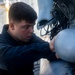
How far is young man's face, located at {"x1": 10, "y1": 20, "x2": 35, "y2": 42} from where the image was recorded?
0.90 metres

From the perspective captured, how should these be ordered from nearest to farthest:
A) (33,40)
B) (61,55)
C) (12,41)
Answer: (61,55)
(12,41)
(33,40)

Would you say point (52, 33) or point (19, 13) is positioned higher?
point (19, 13)

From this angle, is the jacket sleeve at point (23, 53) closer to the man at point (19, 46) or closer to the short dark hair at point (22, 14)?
the man at point (19, 46)

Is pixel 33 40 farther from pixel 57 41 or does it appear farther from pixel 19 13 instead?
pixel 57 41

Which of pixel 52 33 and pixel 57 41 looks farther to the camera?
pixel 52 33

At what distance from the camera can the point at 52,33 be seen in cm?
109

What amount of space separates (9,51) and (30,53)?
74 millimetres

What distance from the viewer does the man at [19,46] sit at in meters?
0.84

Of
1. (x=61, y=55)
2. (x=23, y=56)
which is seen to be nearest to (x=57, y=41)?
(x=61, y=55)

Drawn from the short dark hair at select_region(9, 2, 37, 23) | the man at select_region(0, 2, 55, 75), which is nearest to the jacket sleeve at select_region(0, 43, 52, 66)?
the man at select_region(0, 2, 55, 75)

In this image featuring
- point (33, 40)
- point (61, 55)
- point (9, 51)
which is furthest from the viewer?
point (33, 40)

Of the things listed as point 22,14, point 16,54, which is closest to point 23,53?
point 16,54

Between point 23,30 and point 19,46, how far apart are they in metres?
0.07

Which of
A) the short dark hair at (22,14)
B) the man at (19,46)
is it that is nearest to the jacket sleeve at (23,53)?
the man at (19,46)
